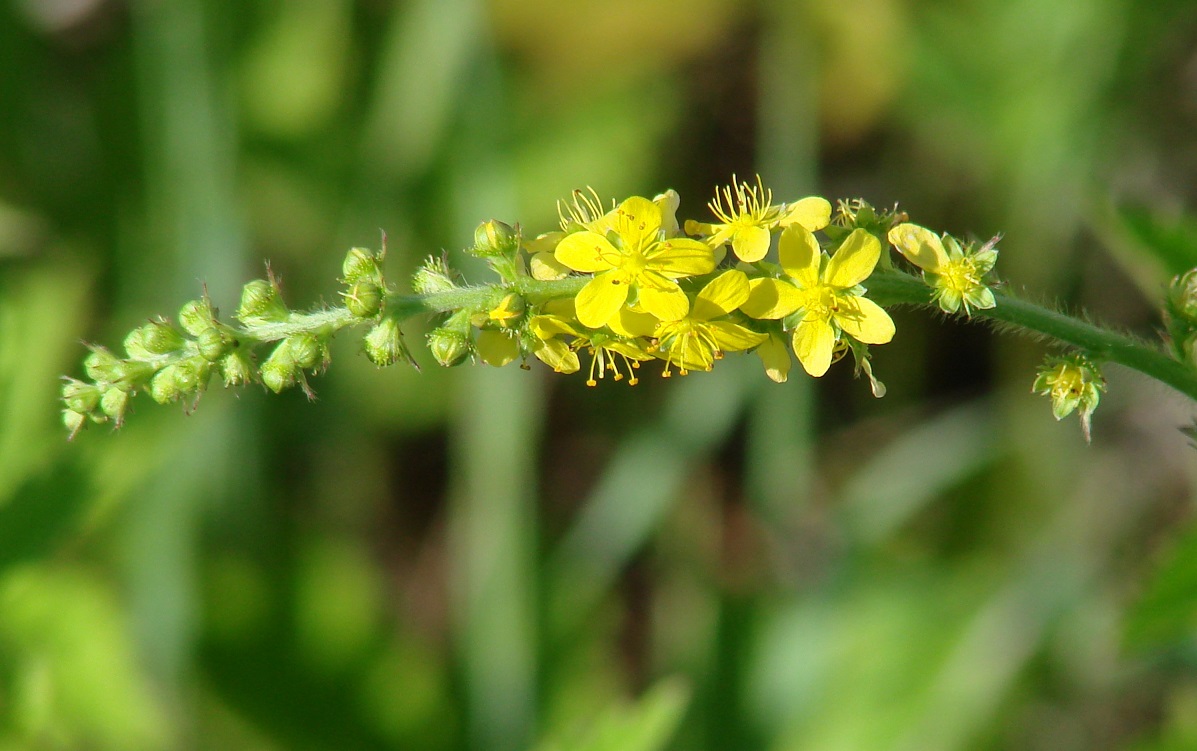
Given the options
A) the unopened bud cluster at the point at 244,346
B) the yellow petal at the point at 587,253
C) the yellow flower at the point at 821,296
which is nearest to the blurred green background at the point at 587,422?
the unopened bud cluster at the point at 244,346

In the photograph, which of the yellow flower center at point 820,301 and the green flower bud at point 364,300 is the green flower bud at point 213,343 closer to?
the green flower bud at point 364,300

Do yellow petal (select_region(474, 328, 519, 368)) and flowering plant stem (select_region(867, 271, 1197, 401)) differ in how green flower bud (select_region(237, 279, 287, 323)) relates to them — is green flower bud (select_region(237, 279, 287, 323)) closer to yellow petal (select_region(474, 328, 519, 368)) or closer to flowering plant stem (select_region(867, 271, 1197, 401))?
yellow petal (select_region(474, 328, 519, 368))

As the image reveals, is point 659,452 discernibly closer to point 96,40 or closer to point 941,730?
point 941,730

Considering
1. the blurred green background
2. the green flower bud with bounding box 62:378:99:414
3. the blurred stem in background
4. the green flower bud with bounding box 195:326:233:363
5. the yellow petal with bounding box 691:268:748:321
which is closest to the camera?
the yellow petal with bounding box 691:268:748:321

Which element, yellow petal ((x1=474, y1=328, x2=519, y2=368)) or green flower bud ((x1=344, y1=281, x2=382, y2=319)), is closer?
green flower bud ((x1=344, y1=281, x2=382, y2=319))

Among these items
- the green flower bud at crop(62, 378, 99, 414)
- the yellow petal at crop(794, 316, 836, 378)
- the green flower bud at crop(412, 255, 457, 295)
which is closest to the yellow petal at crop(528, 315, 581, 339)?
the green flower bud at crop(412, 255, 457, 295)

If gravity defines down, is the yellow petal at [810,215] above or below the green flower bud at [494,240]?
above

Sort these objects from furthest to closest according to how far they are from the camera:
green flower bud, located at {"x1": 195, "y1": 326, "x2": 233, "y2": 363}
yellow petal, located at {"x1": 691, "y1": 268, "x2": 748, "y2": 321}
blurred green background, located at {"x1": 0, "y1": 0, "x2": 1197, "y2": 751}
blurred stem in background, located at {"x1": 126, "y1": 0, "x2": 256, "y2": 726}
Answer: blurred green background, located at {"x1": 0, "y1": 0, "x2": 1197, "y2": 751}
blurred stem in background, located at {"x1": 126, "y1": 0, "x2": 256, "y2": 726}
green flower bud, located at {"x1": 195, "y1": 326, "x2": 233, "y2": 363}
yellow petal, located at {"x1": 691, "y1": 268, "x2": 748, "y2": 321}

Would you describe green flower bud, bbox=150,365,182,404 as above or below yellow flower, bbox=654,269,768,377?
below
